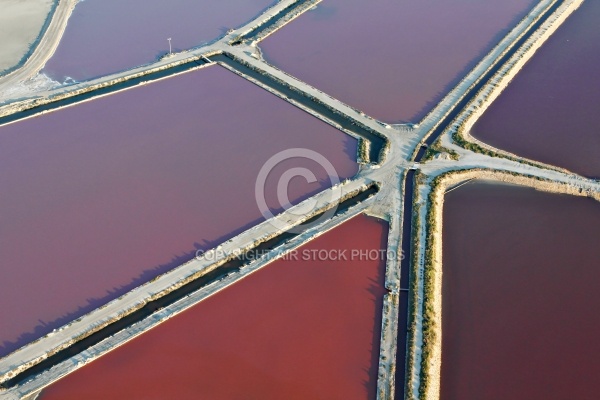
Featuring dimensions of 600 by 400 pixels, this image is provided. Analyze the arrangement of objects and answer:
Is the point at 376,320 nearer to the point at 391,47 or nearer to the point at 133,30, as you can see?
the point at 391,47

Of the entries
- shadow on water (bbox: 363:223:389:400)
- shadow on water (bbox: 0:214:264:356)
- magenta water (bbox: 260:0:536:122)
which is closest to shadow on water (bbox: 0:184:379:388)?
shadow on water (bbox: 0:214:264:356)

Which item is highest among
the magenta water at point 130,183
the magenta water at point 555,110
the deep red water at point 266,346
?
the magenta water at point 555,110

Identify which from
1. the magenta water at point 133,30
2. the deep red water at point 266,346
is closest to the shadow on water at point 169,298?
the deep red water at point 266,346

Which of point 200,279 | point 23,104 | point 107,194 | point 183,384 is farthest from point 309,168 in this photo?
point 23,104

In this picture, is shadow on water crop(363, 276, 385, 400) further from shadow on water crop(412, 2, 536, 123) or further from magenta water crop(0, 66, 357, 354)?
shadow on water crop(412, 2, 536, 123)

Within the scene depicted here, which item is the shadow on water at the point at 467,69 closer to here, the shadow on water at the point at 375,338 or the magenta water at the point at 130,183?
the magenta water at the point at 130,183

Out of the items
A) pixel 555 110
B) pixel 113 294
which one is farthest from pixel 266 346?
pixel 555 110

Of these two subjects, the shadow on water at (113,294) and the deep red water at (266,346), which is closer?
the deep red water at (266,346)

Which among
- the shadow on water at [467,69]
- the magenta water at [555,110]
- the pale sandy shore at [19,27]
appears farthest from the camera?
the pale sandy shore at [19,27]
